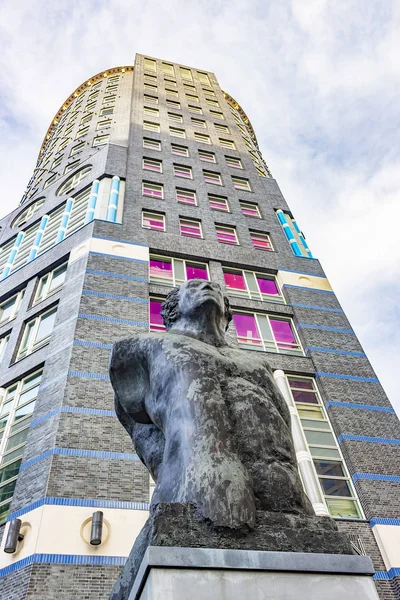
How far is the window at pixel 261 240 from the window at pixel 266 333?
441 centimetres

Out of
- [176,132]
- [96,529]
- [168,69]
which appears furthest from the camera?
[168,69]

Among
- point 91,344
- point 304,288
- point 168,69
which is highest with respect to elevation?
point 168,69

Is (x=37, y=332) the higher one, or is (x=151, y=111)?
(x=151, y=111)

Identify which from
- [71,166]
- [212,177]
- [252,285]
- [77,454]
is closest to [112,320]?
[77,454]

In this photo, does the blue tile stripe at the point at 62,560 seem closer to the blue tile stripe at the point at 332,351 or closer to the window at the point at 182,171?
the blue tile stripe at the point at 332,351

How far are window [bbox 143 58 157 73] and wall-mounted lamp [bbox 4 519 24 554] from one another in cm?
→ 3773

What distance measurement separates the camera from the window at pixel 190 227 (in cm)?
2025

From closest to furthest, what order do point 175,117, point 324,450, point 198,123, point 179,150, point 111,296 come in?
point 324,450, point 111,296, point 179,150, point 175,117, point 198,123

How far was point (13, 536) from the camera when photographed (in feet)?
30.1

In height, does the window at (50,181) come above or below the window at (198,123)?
below

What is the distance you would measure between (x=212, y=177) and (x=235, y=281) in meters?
8.95

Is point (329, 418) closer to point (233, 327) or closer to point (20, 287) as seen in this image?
Result: point (233, 327)

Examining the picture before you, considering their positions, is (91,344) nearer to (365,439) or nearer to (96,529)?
(96,529)

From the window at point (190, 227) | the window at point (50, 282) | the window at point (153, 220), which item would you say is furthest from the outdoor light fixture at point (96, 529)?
the window at point (190, 227)
